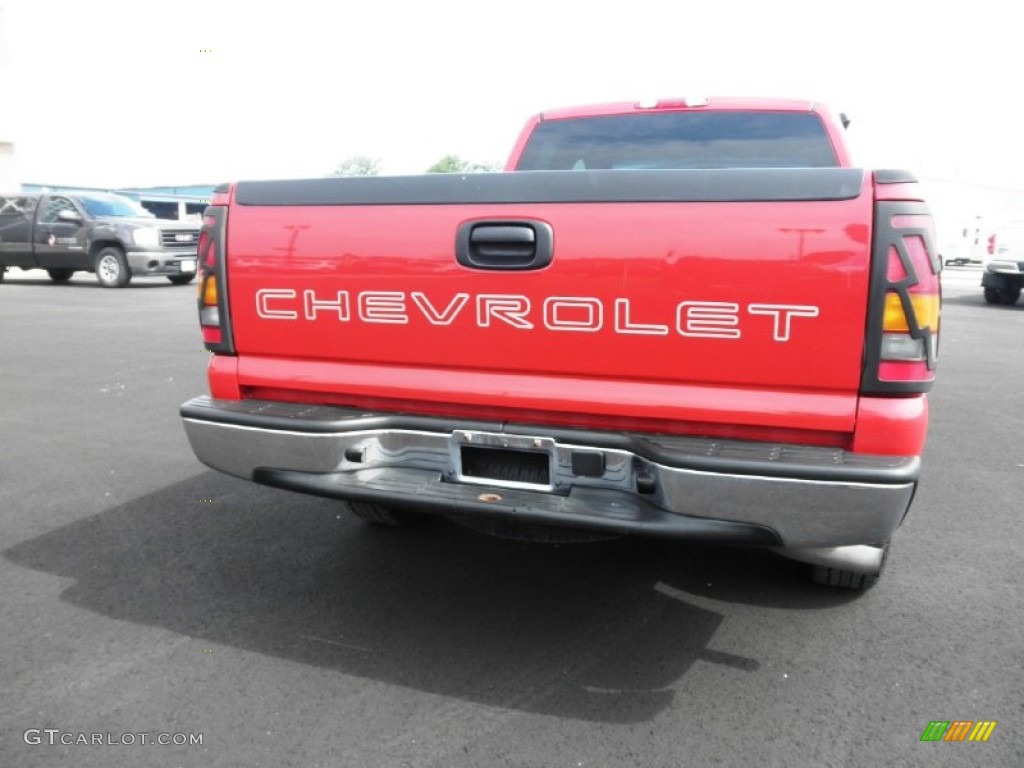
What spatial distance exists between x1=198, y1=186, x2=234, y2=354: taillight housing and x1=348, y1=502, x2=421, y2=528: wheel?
107 centimetres

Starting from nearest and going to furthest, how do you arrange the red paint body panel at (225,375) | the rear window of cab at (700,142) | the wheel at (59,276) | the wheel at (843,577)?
the red paint body panel at (225,375), the wheel at (843,577), the rear window of cab at (700,142), the wheel at (59,276)

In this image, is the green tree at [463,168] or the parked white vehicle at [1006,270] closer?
the green tree at [463,168]

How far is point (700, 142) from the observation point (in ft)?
14.2

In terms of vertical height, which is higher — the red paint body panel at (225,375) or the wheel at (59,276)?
the red paint body panel at (225,375)

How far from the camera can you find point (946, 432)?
5.93 m

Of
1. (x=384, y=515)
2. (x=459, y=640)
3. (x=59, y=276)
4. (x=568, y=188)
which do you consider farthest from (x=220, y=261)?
(x=59, y=276)

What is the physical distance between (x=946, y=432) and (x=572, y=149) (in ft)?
11.5

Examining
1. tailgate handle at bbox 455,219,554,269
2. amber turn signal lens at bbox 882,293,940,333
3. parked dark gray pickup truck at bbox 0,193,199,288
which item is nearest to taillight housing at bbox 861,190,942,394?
amber turn signal lens at bbox 882,293,940,333

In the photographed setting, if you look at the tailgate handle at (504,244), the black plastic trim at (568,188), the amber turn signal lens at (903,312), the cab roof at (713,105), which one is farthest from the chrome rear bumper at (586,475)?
the cab roof at (713,105)

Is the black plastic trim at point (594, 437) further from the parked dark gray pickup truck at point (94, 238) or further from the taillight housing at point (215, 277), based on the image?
the parked dark gray pickup truck at point (94, 238)

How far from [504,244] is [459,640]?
141 centimetres

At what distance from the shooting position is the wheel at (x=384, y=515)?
384 centimetres

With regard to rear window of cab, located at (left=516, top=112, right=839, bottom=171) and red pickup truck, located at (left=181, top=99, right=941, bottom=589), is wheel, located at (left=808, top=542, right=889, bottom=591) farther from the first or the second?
rear window of cab, located at (left=516, top=112, right=839, bottom=171)

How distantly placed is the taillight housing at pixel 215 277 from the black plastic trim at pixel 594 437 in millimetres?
241
